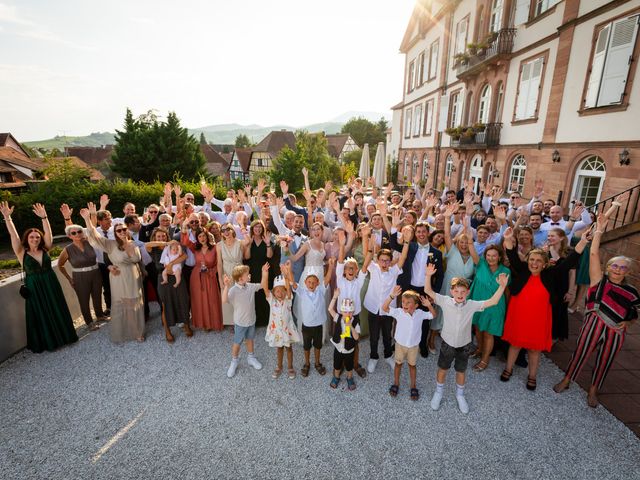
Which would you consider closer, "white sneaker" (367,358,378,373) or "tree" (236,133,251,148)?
"white sneaker" (367,358,378,373)

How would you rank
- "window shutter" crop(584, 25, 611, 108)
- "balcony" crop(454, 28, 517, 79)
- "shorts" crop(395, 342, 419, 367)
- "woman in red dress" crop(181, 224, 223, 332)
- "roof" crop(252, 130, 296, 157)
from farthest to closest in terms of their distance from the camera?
"roof" crop(252, 130, 296, 157) → "balcony" crop(454, 28, 517, 79) → "window shutter" crop(584, 25, 611, 108) → "woman in red dress" crop(181, 224, 223, 332) → "shorts" crop(395, 342, 419, 367)

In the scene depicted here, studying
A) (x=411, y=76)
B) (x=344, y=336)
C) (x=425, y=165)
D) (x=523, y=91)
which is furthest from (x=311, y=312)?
(x=411, y=76)

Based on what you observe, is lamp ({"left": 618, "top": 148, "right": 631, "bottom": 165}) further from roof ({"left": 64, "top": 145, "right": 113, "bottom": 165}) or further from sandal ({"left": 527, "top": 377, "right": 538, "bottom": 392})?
roof ({"left": 64, "top": 145, "right": 113, "bottom": 165})

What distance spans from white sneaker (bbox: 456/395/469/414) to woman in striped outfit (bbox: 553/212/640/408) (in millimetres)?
1543

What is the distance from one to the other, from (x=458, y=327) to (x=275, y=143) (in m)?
59.7

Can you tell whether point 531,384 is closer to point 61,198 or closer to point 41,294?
point 41,294

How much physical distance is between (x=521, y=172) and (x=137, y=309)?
15.1 m

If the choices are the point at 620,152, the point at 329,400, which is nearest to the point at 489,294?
the point at 329,400

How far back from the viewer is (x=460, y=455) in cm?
349

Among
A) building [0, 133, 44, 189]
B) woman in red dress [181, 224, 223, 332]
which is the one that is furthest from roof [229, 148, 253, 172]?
woman in red dress [181, 224, 223, 332]

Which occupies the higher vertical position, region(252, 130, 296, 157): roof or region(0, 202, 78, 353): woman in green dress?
region(252, 130, 296, 157): roof

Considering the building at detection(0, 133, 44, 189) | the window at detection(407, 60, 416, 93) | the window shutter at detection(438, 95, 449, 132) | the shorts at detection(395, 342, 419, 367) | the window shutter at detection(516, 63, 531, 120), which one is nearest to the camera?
the shorts at detection(395, 342, 419, 367)

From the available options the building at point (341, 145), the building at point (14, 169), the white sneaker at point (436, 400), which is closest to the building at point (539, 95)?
the white sneaker at point (436, 400)

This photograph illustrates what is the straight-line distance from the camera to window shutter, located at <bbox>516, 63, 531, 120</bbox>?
42.9 feet
